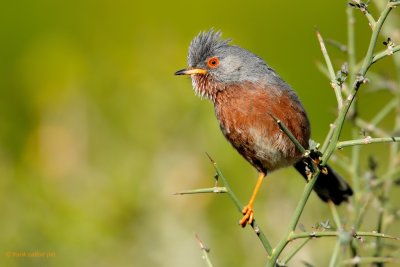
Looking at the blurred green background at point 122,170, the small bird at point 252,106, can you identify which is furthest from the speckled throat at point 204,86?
the blurred green background at point 122,170

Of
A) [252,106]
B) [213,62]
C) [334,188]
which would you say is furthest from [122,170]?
[334,188]

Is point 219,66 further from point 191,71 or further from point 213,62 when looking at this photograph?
point 191,71

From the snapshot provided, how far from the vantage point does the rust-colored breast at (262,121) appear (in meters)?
4.31

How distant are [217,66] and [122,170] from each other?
116 centimetres

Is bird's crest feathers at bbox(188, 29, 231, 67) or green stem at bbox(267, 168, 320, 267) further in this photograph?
bird's crest feathers at bbox(188, 29, 231, 67)

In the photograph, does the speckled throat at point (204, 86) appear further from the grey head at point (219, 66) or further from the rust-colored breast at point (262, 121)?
the rust-colored breast at point (262, 121)

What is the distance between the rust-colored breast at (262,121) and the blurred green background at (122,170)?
0.28 m

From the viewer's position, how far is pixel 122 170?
17.2 ft

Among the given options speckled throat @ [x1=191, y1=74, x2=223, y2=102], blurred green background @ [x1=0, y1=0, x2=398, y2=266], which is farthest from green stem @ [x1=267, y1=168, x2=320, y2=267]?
speckled throat @ [x1=191, y1=74, x2=223, y2=102]

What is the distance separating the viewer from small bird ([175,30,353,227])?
433 centimetres

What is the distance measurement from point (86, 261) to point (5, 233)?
1.96ft

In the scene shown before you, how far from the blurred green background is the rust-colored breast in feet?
0.91

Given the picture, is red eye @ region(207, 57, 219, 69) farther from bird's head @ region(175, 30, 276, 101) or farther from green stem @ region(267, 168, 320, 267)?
green stem @ region(267, 168, 320, 267)

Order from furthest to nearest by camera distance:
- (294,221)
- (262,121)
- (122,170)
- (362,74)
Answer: (122,170)
(262,121)
(294,221)
(362,74)
